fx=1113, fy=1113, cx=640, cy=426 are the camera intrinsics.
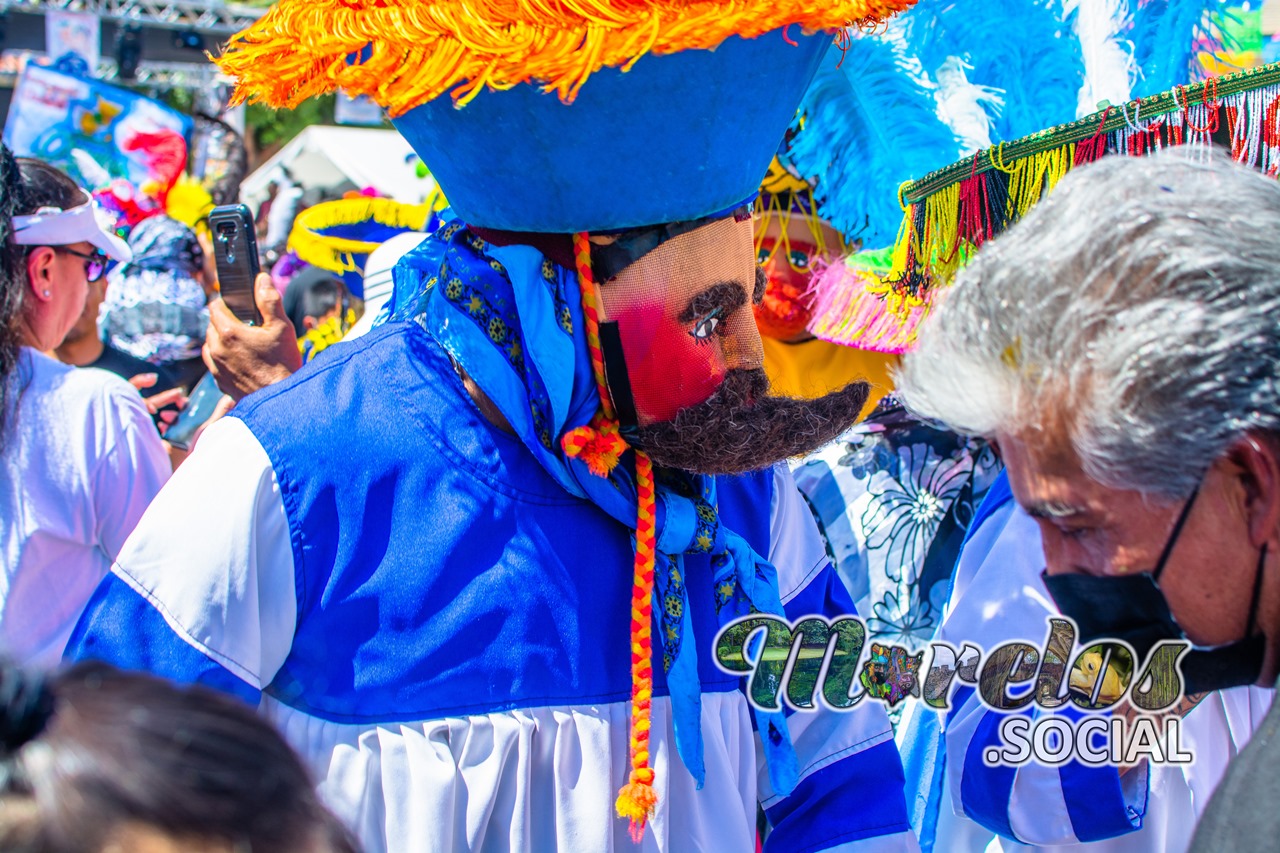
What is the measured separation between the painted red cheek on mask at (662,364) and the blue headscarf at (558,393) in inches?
2.8

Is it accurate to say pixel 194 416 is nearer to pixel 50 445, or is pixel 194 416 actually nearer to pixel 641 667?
pixel 50 445

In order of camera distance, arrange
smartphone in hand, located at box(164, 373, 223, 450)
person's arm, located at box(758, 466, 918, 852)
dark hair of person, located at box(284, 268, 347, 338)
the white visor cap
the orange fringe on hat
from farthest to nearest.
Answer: dark hair of person, located at box(284, 268, 347, 338)
smartphone in hand, located at box(164, 373, 223, 450)
the white visor cap
person's arm, located at box(758, 466, 918, 852)
the orange fringe on hat

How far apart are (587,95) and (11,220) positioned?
4.83 ft

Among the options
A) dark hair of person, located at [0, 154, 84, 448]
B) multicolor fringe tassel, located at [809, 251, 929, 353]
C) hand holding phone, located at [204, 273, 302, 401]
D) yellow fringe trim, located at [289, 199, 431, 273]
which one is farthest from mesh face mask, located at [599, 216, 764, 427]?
yellow fringe trim, located at [289, 199, 431, 273]

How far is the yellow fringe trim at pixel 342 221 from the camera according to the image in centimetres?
312

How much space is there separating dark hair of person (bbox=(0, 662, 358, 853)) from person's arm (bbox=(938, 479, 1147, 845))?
129 cm

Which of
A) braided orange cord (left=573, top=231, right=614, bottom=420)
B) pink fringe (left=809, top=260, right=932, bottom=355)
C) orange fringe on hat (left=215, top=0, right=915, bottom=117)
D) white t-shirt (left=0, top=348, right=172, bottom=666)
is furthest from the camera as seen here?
pink fringe (left=809, top=260, right=932, bottom=355)

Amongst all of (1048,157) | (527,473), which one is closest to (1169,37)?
(1048,157)

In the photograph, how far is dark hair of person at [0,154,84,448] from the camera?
7.04ft

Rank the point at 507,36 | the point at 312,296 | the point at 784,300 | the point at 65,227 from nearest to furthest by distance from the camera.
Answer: the point at 507,36 → the point at 65,227 → the point at 784,300 → the point at 312,296

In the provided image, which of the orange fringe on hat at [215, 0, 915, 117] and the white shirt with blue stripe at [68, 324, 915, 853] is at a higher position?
the orange fringe on hat at [215, 0, 915, 117]

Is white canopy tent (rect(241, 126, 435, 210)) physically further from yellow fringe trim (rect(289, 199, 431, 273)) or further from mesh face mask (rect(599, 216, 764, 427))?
mesh face mask (rect(599, 216, 764, 427))

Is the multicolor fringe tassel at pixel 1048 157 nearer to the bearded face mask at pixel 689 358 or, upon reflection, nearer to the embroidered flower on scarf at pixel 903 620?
the bearded face mask at pixel 689 358

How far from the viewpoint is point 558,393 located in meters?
1.60
